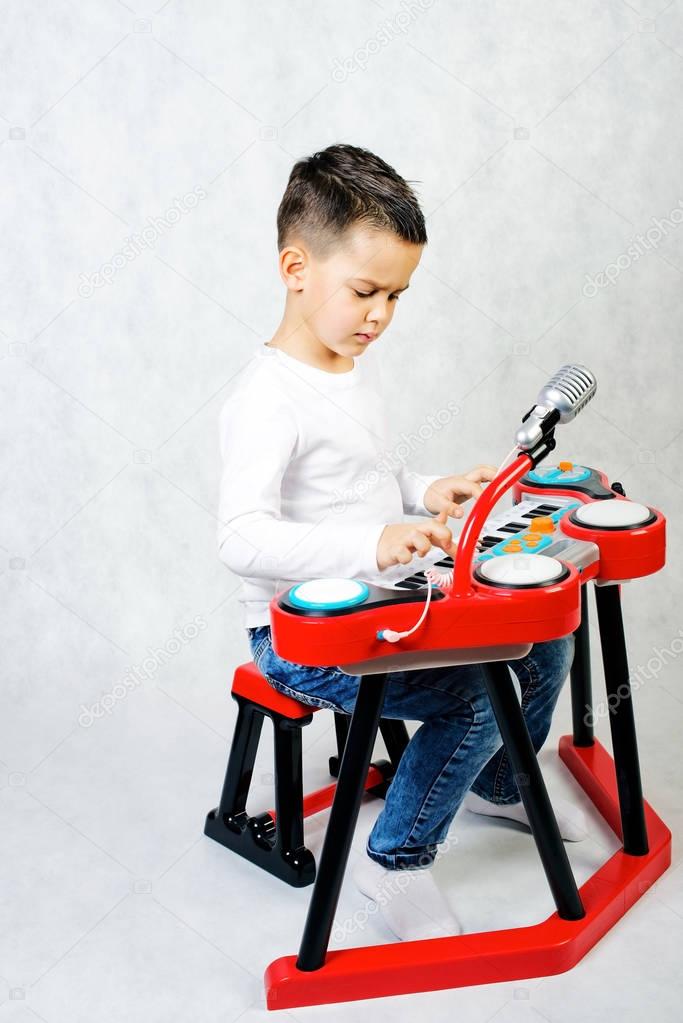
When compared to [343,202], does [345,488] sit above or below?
below

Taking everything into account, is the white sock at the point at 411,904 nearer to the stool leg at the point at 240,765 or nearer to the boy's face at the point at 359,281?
the stool leg at the point at 240,765

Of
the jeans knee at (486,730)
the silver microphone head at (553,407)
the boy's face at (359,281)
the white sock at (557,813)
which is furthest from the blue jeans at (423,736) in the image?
the boy's face at (359,281)

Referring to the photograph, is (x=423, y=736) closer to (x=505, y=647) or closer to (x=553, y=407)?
(x=505, y=647)

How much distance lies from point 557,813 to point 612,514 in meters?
0.46

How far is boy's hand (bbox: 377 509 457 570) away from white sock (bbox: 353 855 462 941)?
1.34ft

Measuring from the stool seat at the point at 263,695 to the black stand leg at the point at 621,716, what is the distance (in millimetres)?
383

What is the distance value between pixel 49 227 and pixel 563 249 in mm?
961

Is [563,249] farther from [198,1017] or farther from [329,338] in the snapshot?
[198,1017]

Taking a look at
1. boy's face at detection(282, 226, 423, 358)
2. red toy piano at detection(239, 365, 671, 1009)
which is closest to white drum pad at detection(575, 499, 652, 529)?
red toy piano at detection(239, 365, 671, 1009)

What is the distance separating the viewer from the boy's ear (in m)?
1.65

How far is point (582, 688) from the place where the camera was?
1998 mm

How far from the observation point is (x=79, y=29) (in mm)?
2281

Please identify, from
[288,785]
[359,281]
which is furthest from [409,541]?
[288,785]

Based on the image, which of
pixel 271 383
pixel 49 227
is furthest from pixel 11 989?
pixel 49 227
